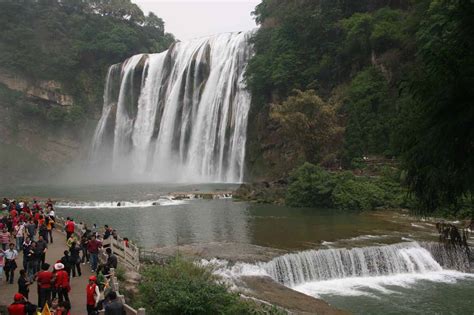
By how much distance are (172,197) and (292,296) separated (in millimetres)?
22084

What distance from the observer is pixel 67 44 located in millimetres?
75500

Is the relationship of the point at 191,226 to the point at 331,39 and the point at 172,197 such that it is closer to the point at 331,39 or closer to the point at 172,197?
the point at 172,197

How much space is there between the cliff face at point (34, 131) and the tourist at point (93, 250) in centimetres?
5757

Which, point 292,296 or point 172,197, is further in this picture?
point 172,197

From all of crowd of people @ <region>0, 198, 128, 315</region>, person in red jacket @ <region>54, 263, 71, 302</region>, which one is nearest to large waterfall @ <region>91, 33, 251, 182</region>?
crowd of people @ <region>0, 198, 128, 315</region>

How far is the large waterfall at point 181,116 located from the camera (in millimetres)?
50281

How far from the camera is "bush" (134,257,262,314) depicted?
10.3 m

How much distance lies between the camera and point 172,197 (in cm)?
3619

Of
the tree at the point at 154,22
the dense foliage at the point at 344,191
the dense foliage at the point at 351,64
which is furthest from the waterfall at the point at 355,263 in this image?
the tree at the point at 154,22

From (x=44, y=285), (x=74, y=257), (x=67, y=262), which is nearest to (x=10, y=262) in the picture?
(x=67, y=262)

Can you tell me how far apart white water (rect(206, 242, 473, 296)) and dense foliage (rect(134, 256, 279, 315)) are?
203 inches

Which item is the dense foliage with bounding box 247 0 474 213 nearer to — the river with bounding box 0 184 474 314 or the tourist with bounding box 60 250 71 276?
the river with bounding box 0 184 474 314

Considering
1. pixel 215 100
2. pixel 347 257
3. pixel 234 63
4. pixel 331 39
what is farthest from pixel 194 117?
pixel 347 257

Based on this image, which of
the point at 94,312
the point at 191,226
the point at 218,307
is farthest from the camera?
the point at 191,226
